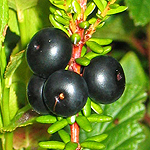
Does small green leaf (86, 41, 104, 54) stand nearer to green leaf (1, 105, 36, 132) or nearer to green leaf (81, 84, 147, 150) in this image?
green leaf (1, 105, 36, 132)

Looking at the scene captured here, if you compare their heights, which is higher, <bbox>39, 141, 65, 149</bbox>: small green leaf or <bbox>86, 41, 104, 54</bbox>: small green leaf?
<bbox>86, 41, 104, 54</bbox>: small green leaf

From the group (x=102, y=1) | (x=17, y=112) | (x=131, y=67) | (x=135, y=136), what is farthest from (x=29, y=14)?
(x=131, y=67)

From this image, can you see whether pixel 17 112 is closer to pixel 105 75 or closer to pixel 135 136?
pixel 105 75

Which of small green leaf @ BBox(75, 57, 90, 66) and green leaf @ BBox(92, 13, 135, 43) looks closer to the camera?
small green leaf @ BBox(75, 57, 90, 66)

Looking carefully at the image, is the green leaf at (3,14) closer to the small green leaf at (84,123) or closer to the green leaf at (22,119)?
the green leaf at (22,119)

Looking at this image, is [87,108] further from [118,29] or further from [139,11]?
[118,29]

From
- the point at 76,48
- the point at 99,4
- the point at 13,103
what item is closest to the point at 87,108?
the point at 76,48

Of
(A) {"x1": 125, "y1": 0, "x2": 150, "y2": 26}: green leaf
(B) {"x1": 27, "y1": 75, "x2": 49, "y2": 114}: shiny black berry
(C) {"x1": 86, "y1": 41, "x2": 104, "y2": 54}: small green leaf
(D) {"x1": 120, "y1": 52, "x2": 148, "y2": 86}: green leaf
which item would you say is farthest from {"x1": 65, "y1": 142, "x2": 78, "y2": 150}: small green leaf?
(D) {"x1": 120, "y1": 52, "x2": 148, "y2": 86}: green leaf
